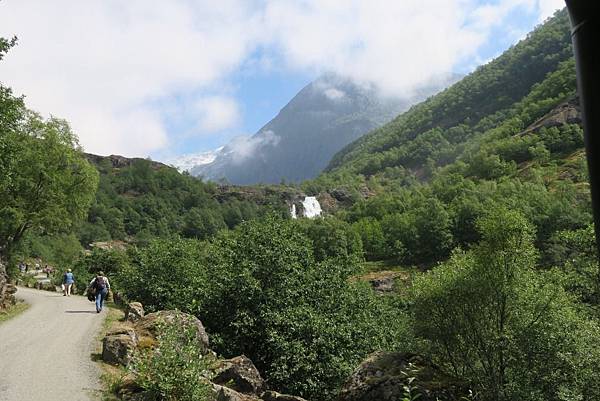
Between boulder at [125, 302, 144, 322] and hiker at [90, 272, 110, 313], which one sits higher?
hiker at [90, 272, 110, 313]

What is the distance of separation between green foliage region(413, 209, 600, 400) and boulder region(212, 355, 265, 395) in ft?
31.6

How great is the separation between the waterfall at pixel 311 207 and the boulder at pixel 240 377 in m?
166

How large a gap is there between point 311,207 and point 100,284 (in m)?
163

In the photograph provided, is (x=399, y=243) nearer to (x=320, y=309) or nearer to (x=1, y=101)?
(x=320, y=309)

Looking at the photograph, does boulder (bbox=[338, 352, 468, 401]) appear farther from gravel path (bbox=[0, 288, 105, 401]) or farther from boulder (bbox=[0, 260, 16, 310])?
boulder (bbox=[0, 260, 16, 310])

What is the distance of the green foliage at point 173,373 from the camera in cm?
847

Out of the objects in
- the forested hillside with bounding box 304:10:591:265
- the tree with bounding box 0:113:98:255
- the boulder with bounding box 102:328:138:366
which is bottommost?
the boulder with bounding box 102:328:138:366

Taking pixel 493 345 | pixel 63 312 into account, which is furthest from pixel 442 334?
pixel 63 312

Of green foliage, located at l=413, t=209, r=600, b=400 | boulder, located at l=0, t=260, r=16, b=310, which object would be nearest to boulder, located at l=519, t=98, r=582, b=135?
green foliage, located at l=413, t=209, r=600, b=400

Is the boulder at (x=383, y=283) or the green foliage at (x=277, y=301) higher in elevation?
the boulder at (x=383, y=283)

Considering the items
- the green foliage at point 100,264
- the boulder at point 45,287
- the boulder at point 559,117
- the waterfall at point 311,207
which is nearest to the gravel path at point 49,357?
the boulder at point 45,287

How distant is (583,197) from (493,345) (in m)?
84.3

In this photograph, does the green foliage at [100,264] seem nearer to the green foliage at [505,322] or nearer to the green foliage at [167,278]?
the green foliage at [167,278]

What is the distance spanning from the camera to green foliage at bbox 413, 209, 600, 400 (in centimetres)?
1797
